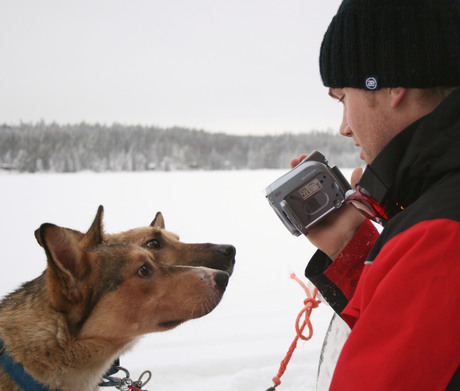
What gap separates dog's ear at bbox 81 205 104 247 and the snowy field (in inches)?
33.1

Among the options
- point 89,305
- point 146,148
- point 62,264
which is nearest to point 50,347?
point 89,305

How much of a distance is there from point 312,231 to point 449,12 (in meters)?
1.21

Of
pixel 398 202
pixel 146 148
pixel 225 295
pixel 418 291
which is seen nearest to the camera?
pixel 418 291

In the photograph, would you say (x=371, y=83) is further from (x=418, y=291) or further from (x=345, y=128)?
(x=418, y=291)

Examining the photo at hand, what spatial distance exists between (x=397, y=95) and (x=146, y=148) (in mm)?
79125

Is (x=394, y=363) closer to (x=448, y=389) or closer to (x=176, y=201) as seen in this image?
(x=448, y=389)

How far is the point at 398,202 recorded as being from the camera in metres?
1.59

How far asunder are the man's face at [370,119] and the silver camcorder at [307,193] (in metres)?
0.49

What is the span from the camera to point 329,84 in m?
→ 1.91

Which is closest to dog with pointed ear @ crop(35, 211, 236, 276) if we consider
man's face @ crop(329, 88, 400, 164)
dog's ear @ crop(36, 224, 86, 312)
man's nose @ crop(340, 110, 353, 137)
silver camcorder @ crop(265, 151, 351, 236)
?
dog's ear @ crop(36, 224, 86, 312)

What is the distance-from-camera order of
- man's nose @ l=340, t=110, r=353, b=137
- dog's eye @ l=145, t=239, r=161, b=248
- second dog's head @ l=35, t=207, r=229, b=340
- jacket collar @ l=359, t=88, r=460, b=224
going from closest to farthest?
jacket collar @ l=359, t=88, r=460, b=224
man's nose @ l=340, t=110, r=353, b=137
second dog's head @ l=35, t=207, r=229, b=340
dog's eye @ l=145, t=239, r=161, b=248

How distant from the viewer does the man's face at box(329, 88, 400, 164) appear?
164 centimetres

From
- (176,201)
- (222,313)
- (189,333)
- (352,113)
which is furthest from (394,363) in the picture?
(176,201)

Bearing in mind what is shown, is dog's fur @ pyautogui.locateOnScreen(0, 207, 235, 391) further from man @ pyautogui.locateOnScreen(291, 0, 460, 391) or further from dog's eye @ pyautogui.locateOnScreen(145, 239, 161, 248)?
man @ pyautogui.locateOnScreen(291, 0, 460, 391)
